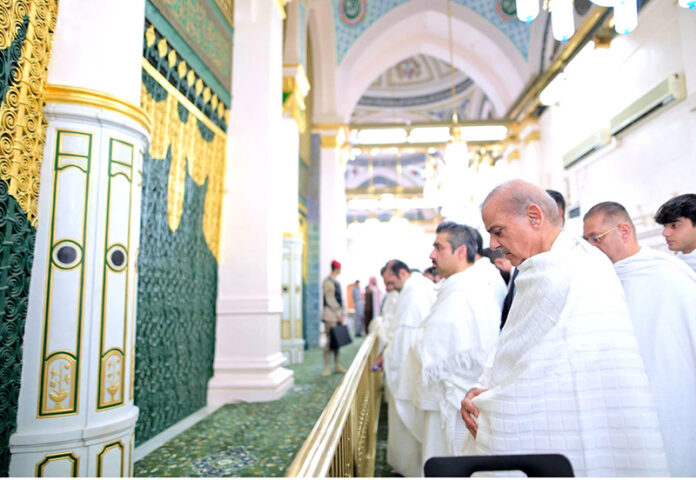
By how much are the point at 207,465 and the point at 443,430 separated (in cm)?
138

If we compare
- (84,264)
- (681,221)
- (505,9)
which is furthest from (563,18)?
(505,9)

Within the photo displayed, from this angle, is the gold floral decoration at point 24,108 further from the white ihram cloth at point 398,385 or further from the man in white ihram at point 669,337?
the man in white ihram at point 669,337

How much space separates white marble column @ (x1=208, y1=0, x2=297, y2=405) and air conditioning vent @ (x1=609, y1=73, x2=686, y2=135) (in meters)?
4.30

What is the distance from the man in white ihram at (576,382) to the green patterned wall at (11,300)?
1.77 m

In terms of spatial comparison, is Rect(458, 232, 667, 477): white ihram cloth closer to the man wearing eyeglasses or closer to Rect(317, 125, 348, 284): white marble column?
the man wearing eyeglasses

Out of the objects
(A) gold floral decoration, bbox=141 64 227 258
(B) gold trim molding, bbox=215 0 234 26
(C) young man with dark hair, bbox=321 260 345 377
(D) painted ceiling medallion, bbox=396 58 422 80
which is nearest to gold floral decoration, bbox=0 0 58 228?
(A) gold floral decoration, bbox=141 64 227 258

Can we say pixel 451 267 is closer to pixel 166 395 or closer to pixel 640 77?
pixel 166 395

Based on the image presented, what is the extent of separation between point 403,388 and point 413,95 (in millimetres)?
15008

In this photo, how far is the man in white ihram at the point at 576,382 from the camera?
3.68 ft

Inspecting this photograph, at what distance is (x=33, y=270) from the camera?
1.89 m

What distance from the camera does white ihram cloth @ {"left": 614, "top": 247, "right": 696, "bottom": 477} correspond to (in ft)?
5.11

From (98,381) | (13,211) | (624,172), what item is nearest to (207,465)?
(98,381)

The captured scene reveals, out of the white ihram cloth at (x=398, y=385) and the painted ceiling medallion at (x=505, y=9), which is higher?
the painted ceiling medallion at (x=505, y=9)

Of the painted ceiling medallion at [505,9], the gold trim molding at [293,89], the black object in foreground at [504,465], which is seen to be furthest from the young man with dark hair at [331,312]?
the painted ceiling medallion at [505,9]
